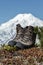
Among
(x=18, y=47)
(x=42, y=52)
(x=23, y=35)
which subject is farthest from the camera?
(x=23, y=35)

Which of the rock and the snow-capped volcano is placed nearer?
the rock

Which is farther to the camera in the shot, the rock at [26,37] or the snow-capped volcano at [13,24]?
the snow-capped volcano at [13,24]

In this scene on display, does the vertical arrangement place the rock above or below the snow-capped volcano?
below

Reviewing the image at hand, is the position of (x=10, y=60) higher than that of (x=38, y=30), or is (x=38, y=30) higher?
(x=38, y=30)

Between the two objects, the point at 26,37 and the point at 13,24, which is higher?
the point at 13,24

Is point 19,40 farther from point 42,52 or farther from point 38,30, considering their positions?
point 42,52

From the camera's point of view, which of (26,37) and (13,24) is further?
(13,24)

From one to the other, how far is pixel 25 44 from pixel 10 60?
366cm

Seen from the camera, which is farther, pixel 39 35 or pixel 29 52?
pixel 39 35

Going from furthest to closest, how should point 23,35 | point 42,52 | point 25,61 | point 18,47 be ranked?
point 23,35 < point 18,47 < point 42,52 < point 25,61

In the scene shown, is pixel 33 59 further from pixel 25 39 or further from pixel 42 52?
pixel 25 39

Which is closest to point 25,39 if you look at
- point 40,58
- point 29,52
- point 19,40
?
point 19,40

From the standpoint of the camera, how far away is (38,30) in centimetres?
1595

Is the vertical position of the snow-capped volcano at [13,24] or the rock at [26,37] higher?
the snow-capped volcano at [13,24]
